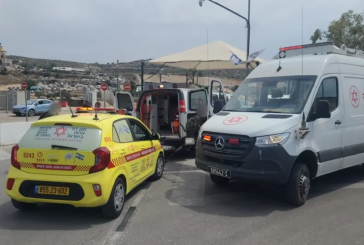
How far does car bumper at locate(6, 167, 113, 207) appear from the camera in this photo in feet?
18.1

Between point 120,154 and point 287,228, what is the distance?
9.08ft

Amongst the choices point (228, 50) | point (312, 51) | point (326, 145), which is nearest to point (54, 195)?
point (326, 145)

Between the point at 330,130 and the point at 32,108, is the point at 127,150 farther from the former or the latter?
the point at 32,108

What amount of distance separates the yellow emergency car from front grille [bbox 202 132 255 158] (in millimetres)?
1566

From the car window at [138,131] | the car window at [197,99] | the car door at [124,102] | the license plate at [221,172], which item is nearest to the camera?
the license plate at [221,172]

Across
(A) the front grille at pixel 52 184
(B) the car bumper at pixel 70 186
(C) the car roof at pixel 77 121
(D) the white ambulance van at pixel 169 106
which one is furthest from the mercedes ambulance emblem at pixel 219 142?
(D) the white ambulance van at pixel 169 106

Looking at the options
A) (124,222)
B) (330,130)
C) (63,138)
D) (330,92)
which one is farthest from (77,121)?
(330,92)

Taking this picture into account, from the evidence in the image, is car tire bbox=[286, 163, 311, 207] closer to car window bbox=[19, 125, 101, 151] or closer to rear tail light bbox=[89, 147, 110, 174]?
rear tail light bbox=[89, 147, 110, 174]

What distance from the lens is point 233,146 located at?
636 centimetres

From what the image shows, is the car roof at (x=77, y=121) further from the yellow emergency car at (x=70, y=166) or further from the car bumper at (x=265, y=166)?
the car bumper at (x=265, y=166)

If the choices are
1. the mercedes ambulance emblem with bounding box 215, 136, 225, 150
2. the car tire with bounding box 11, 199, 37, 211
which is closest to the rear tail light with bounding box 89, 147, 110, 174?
the car tire with bounding box 11, 199, 37, 211

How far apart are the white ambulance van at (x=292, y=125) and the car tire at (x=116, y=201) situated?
5.30ft

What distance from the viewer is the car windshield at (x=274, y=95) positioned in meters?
6.88

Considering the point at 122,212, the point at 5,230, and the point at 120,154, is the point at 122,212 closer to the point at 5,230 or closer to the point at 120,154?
the point at 120,154
